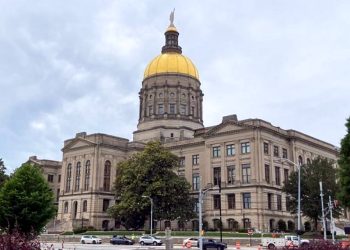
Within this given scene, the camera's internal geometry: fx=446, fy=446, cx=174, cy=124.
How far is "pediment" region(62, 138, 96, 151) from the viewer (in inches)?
3749

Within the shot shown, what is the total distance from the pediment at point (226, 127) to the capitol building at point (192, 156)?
0.18m

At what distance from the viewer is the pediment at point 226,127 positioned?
79.9 metres

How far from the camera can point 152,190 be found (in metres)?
71.2

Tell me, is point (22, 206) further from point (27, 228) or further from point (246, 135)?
point (246, 135)

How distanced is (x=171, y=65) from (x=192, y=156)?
27.3 metres

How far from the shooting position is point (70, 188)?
9750 cm

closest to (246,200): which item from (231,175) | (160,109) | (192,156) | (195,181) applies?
(231,175)

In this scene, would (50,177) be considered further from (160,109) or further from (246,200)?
(246,200)

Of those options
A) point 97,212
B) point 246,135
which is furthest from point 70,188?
point 246,135

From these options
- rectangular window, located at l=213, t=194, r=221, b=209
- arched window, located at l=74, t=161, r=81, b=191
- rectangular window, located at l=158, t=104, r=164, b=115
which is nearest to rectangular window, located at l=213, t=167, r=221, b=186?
rectangular window, located at l=213, t=194, r=221, b=209

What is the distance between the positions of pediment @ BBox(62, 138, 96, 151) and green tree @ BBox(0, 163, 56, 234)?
42.6m

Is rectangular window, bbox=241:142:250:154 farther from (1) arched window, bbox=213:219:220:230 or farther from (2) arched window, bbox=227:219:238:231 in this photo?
(1) arched window, bbox=213:219:220:230

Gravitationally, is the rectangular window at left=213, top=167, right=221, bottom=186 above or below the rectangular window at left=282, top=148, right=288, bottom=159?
below

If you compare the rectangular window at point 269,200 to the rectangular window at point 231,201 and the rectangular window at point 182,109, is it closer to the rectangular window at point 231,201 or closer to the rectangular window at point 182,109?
the rectangular window at point 231,201
